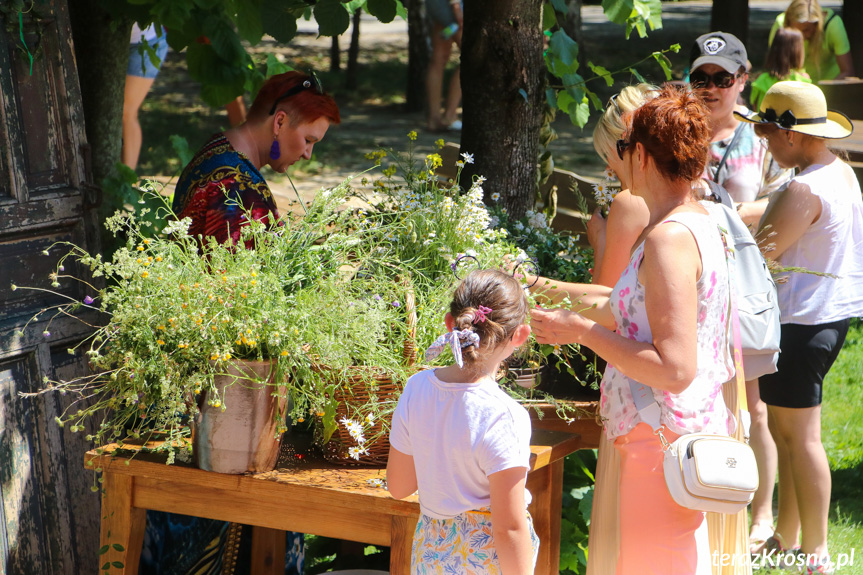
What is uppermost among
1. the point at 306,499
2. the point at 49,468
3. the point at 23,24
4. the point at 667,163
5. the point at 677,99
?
the point at 23,24

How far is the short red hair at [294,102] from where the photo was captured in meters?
2.79

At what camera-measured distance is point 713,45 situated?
353cm

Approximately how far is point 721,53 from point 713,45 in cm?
5

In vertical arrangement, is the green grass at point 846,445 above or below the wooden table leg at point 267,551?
below

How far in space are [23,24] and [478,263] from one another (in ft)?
4.98

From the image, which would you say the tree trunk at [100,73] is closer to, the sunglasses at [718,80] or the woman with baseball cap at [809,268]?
the sunglasses at [718,80]

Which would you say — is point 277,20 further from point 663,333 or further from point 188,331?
point 663,333

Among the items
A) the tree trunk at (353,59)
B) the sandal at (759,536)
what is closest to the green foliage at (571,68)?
the sandal at (759,536)

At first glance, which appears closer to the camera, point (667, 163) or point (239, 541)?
point (667, 163)

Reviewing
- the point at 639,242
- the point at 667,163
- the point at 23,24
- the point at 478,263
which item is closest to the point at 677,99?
the point at 667,163

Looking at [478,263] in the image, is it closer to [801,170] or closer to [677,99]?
[677,99]

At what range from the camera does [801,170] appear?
3.22 meters

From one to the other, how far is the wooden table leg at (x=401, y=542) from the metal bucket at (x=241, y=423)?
1.11 ft

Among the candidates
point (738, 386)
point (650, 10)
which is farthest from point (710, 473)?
point (650, 10)
